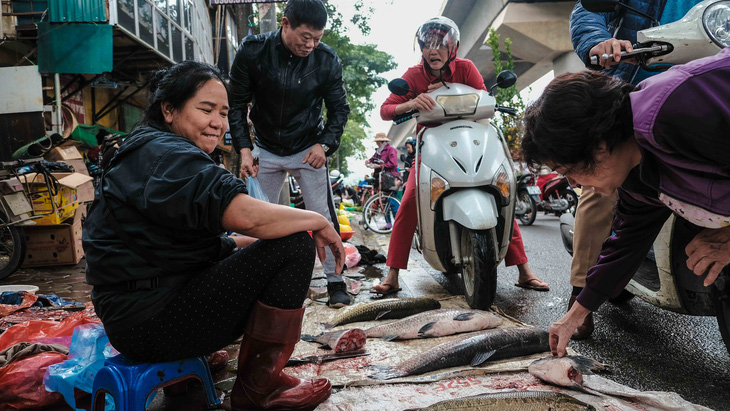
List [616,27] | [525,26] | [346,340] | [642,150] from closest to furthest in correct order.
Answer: [642,150], [346,340], [616,27], [525,26]

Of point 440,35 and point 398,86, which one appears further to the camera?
point 440,35

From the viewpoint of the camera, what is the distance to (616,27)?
10.3 feet

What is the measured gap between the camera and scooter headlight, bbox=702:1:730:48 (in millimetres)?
2123

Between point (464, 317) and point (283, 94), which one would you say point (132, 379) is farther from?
point (283, 94)

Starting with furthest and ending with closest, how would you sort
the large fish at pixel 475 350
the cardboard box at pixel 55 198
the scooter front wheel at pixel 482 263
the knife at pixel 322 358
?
the cardboard box at pixel 55 198 → the scooter front wheel at pixel 482 263 → the knife at pixel 322 358 → the large fish at pixel 475 350

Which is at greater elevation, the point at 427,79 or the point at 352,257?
the point at 427,79

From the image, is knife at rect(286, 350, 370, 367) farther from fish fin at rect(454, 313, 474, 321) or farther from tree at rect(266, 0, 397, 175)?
tree at rect(266, 0, 397, 175)

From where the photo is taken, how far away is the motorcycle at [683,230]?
2.13 m

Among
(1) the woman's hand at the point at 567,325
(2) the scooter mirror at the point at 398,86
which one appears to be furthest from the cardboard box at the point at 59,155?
(1) the woman's hand at the point at 567,325

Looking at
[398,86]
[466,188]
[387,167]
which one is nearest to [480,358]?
[466,188]

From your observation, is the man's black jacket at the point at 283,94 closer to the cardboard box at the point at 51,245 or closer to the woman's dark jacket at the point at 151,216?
the woman's dark jacket at the point at 151,216

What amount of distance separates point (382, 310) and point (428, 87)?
190 cm

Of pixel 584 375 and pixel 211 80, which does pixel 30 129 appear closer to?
pixel 211 80

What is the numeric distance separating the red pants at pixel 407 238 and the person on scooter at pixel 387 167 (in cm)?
706
